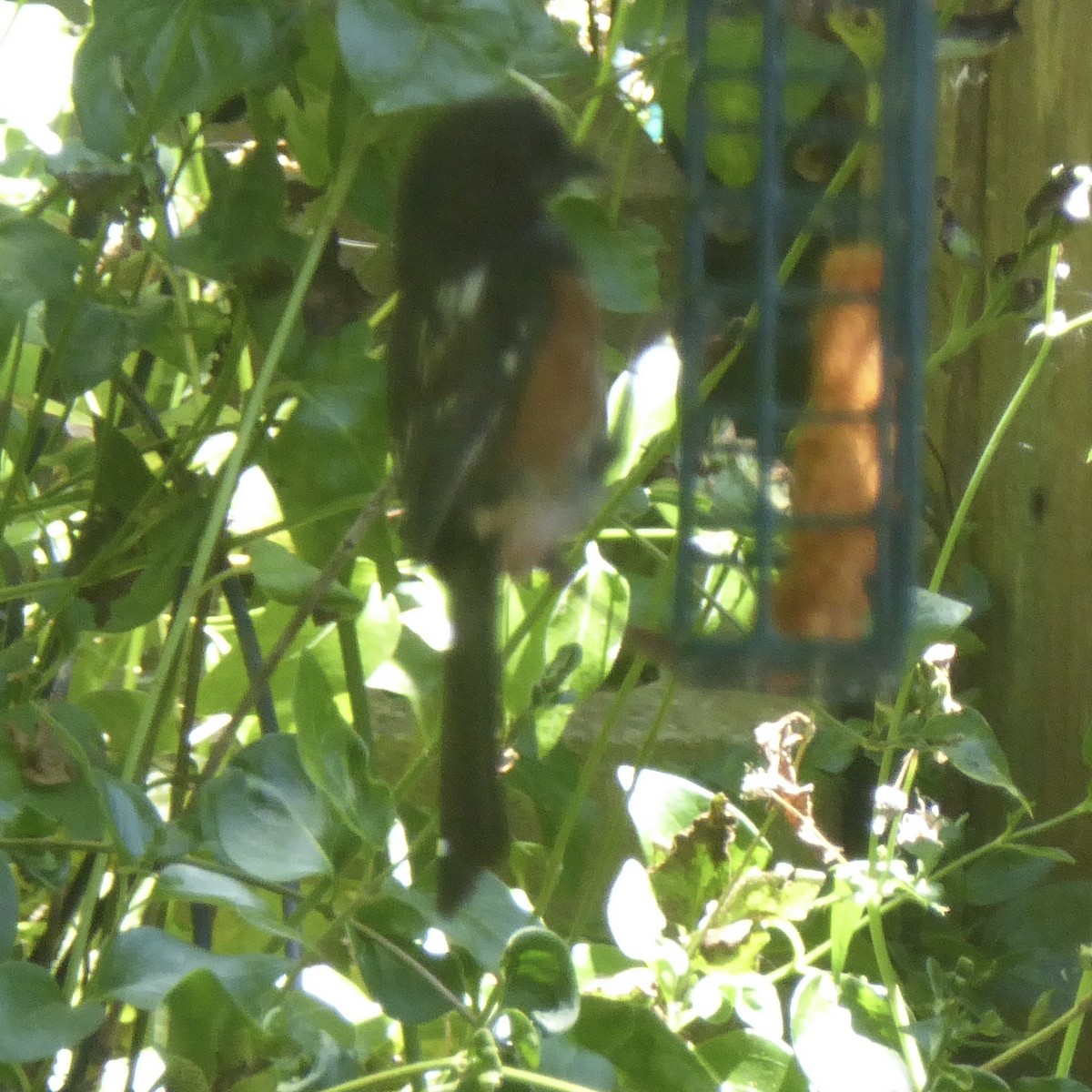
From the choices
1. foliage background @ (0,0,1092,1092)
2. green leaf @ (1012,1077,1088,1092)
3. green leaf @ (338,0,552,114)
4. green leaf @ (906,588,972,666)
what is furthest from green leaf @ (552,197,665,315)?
green leaf @ (1012,1077,1088,1092)

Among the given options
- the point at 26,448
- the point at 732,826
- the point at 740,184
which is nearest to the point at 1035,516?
the point at 732,826

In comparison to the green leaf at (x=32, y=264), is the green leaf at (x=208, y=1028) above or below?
below

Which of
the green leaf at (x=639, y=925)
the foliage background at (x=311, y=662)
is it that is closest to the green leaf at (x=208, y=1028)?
the foliage background at (x=311, y=662)

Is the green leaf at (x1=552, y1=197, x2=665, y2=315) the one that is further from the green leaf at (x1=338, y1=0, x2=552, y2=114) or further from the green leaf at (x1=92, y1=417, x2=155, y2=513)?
the green leaf at (x1=92, y1=417, x2=155, y2=513)

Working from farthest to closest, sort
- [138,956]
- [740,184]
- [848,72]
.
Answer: [740,184], [848,72], [138,956]

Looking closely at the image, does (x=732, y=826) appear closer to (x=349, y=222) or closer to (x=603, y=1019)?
(x=603, y=1019)

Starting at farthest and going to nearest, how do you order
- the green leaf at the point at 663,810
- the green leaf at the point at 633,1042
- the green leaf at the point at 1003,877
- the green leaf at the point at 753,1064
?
the green leaf at the point at 1003,877 < the green leaf at the point at 663,810 < the green leaf at the point at 753,1064 < the green leaf at the point at 633,1042

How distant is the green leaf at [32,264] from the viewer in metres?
0.82

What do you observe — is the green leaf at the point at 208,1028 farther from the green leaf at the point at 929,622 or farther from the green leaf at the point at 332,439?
the green leaf at the point at 929,622

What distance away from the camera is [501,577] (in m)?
1.02

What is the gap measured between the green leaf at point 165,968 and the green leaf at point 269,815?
51 millimetres

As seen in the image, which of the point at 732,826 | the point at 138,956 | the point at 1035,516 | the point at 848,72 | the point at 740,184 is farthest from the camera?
the point at 1035,516

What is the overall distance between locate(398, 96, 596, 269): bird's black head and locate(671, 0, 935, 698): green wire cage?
0.12 metres

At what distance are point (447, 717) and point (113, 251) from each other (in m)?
0.50
